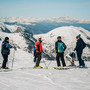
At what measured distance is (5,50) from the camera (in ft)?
30.8

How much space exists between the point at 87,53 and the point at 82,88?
2169 inches

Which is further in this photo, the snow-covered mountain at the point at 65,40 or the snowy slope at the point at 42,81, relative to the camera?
the snow-covered mountain at the point at 65,40

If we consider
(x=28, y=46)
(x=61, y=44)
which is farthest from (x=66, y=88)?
(x=28, y=46)

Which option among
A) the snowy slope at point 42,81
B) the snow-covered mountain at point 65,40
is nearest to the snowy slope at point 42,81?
the snowy slope at point 42,81

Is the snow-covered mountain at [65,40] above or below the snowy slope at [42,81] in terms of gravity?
above

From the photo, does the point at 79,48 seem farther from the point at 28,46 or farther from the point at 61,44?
the point at 28,46

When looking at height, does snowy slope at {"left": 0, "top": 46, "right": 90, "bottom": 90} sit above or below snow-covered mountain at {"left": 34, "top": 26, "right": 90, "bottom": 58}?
below

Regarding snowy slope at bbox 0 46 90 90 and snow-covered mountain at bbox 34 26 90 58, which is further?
snow-covered mountain at bbox 34 26 90 58

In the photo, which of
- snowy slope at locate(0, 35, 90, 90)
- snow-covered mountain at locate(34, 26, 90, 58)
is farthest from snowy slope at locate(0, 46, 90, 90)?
snow-covered mountain at locate(34, 26, 90, 58)

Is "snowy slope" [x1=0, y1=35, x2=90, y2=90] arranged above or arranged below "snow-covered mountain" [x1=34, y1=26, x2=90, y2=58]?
below

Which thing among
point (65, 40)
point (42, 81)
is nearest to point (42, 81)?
point (42, 81)

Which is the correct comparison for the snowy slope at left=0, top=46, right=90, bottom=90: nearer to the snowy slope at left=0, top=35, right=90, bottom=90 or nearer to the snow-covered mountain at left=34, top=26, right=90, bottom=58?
the snowy slope at left=0, top=35, right=90, bottom=90

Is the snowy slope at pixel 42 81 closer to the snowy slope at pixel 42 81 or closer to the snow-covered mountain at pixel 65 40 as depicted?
the snowy slope at pixel 42 81

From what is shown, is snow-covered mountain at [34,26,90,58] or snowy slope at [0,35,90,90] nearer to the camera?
snowy slope at [0,35,90,90]
